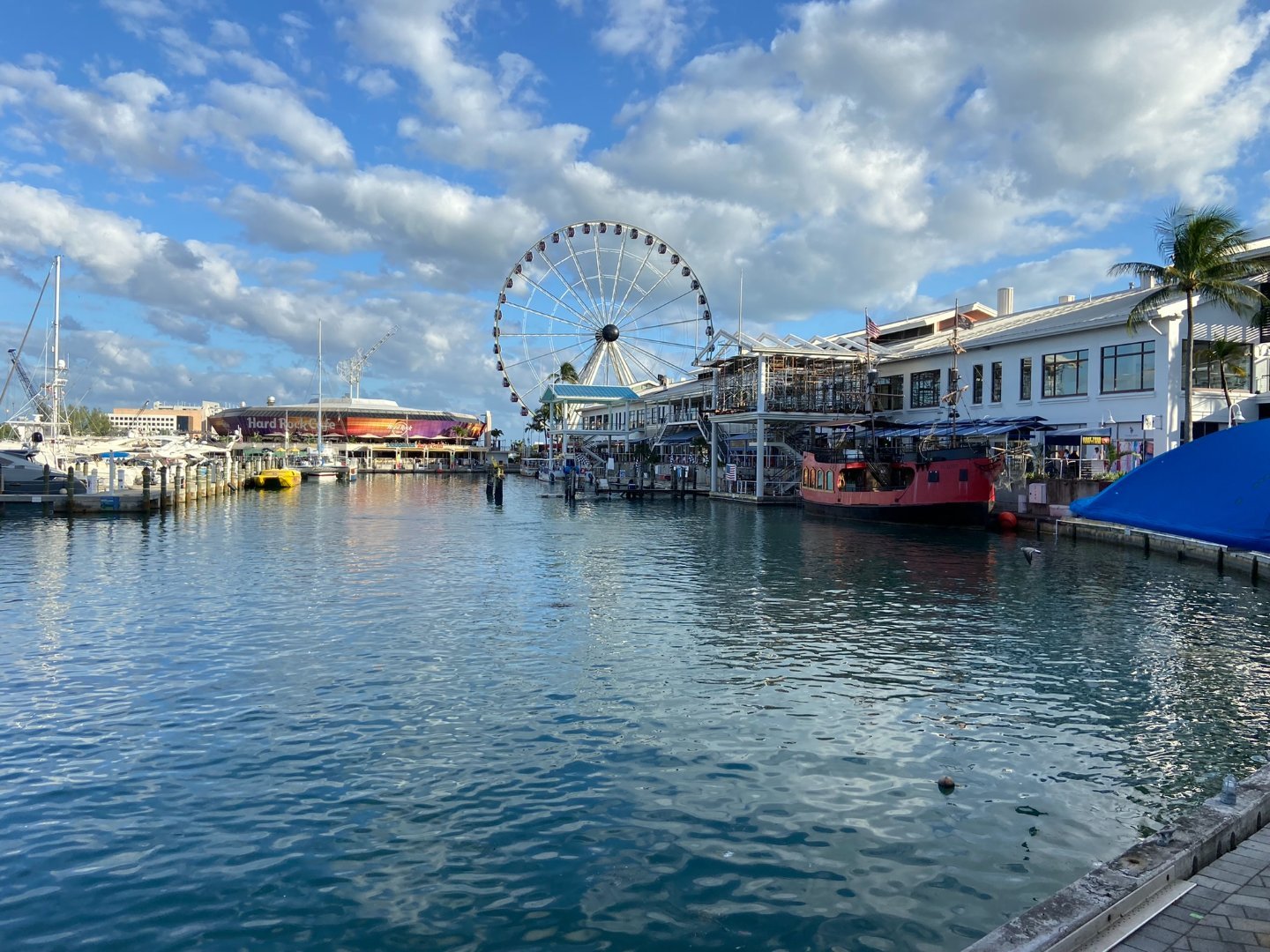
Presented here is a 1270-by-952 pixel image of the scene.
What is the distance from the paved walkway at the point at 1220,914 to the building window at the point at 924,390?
52.1m

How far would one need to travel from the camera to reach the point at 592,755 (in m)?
12.1

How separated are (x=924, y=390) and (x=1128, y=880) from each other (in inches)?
2148

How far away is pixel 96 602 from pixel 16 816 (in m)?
15.2

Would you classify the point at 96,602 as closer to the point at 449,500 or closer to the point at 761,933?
the point at 761,933

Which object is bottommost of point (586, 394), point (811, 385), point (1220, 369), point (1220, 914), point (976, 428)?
point (1220, 914)

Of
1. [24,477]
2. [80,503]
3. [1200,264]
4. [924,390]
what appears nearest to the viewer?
[1200,264]

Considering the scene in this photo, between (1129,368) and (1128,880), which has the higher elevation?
(1129,368)

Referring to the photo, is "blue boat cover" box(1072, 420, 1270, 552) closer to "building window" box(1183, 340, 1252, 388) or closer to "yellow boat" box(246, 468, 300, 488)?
"building window" box(1183, 340, 1252, 388)

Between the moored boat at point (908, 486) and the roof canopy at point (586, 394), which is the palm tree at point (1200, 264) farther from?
the roof canopy at point (586, 394)

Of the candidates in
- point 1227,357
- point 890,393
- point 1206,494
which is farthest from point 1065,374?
point 1206,494

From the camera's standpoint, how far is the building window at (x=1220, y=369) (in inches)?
Result: 1689

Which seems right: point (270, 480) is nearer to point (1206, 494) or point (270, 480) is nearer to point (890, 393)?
point (890, 393)

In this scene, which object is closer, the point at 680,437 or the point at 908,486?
the point at 908,486

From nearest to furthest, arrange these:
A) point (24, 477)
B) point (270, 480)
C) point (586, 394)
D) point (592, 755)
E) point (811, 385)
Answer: point (592, 755), point (24, 477), point (811, 385), point (586, 394), point (270, 480)
